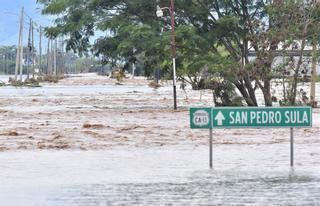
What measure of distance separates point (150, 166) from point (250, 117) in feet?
7.18

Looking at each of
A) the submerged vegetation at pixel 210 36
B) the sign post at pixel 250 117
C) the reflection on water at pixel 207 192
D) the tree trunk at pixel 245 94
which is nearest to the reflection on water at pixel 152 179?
the reflection on water at pixel 207 192

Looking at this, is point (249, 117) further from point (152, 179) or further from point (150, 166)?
point (150, 166)

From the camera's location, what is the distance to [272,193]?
35.2ft

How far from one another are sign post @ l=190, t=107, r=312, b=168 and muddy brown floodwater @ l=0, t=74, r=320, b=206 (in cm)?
79

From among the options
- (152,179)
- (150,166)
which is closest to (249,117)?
(152,179)

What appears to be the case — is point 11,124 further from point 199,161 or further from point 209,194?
point 209,194

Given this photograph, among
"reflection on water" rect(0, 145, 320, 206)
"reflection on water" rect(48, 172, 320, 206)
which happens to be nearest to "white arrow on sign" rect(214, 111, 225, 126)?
"reflection on water" rect(0, 145, 320, 206)

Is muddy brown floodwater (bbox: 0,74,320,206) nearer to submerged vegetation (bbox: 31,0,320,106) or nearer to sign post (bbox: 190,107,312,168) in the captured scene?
sign post (bbox: 190,107,312,168)

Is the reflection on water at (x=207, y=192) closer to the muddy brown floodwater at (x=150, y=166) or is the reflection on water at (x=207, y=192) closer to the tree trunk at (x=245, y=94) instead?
the muddy brown floodwater at (x=150, y=166)

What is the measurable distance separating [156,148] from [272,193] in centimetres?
710

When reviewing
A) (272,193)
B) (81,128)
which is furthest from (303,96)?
(272,193)

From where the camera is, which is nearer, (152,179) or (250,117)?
(152,179)

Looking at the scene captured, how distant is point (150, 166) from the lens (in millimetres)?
14250

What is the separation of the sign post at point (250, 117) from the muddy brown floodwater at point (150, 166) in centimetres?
79
